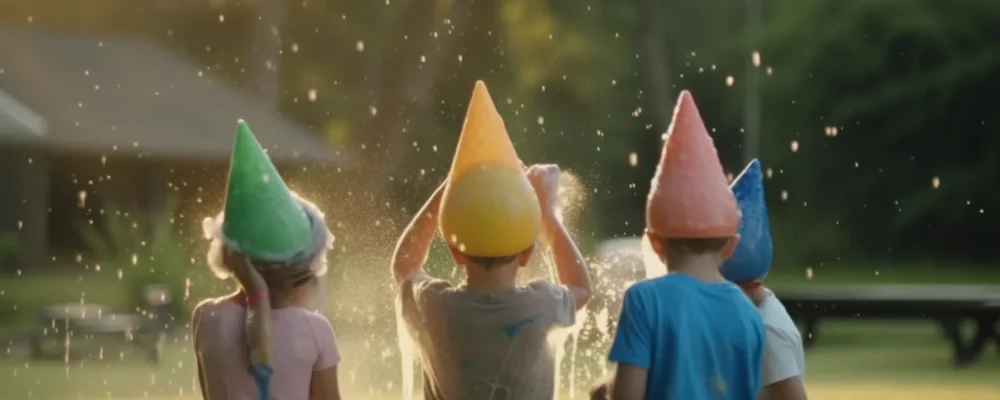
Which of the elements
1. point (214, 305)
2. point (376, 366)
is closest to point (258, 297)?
point (214, 305)

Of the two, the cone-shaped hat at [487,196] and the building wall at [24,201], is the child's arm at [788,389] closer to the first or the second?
the cone-shaped hat at [487,196]

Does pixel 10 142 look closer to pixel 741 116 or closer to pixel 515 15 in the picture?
pixel 515 15

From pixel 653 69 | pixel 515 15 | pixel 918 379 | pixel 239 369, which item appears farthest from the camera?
pixel 653 69

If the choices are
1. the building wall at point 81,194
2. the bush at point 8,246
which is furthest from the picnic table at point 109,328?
the building wall at point 81,194

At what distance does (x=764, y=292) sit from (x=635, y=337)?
59cm

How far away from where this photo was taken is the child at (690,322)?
13.1 feet

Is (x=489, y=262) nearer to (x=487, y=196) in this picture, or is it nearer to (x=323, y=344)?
(x=487, y=196)

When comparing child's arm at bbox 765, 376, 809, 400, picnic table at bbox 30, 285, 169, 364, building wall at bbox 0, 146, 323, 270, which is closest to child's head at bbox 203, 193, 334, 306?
child's arm at bbox 765, 376, 809, 400

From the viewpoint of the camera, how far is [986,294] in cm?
1694

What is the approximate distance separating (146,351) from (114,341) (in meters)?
1.01

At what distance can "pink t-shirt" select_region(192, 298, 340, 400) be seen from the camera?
4.18 metres

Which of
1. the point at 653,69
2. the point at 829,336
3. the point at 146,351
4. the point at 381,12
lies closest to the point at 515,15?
the point at 381,12

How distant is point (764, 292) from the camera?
4.43 metres

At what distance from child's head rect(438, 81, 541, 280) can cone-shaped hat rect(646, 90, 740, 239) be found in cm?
34
